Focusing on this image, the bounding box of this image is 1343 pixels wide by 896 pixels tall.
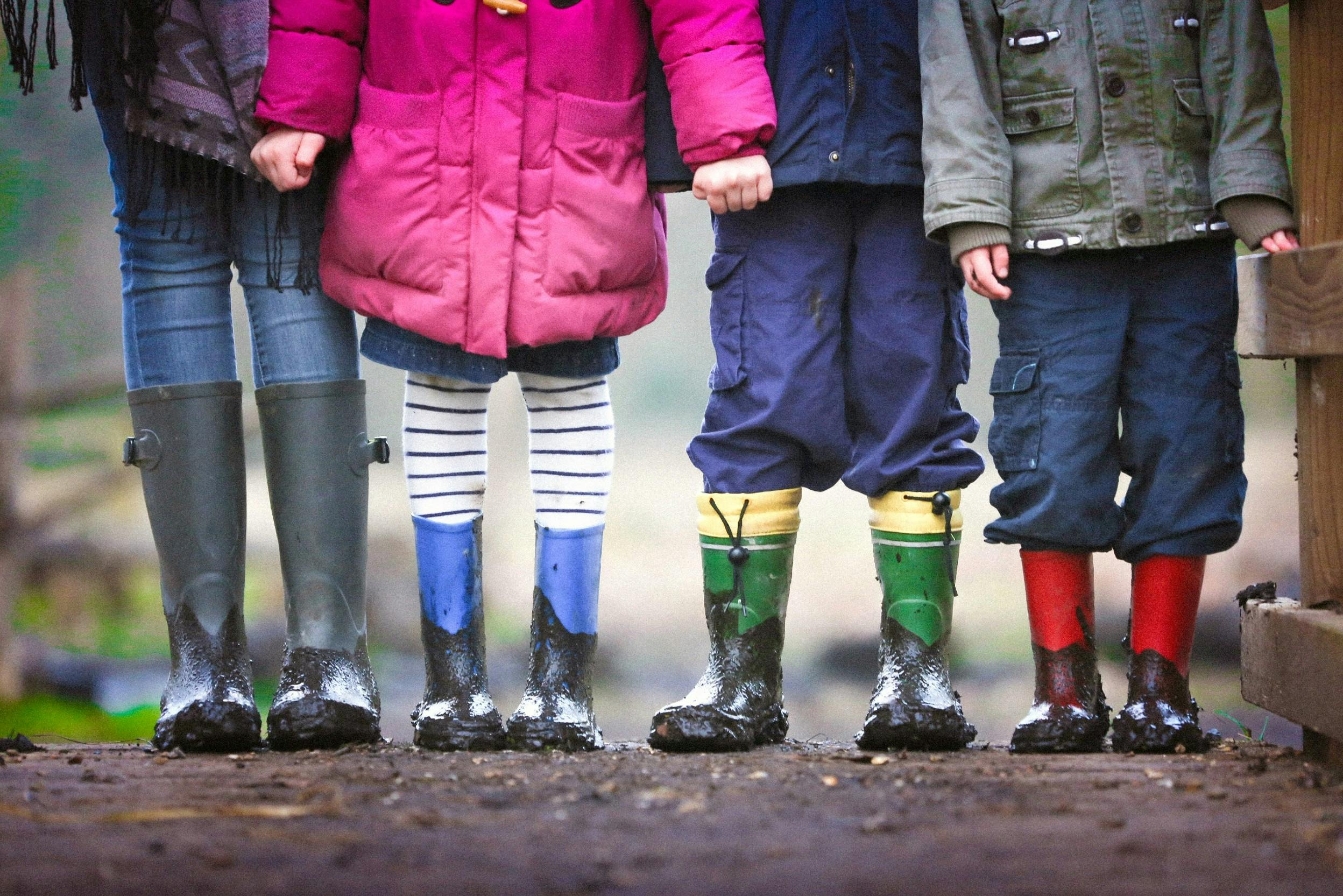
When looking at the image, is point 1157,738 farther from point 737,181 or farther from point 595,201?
point 595,201

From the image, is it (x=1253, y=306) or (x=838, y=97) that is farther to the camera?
(x=838, y=97)

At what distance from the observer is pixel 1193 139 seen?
1.62 meters

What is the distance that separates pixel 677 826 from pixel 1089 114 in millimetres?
1024

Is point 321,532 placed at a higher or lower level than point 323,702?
higher

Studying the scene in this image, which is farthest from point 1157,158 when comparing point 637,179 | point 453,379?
point 453,379

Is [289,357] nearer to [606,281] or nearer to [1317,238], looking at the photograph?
[606,281]

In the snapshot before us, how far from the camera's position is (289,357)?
67.2 inches

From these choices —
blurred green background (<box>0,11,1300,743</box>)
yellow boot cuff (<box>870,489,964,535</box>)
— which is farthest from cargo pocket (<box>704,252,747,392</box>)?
blurred green background (<box>0,11,1300,743</box>)

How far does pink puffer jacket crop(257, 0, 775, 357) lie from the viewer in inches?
63.6

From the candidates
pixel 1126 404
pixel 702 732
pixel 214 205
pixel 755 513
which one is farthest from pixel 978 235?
pixel 214 205

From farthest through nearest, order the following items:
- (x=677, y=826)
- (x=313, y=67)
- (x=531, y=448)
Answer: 1. (x=531, y=448)
2. (x=313, y=67)
3. (x=677, y=826)

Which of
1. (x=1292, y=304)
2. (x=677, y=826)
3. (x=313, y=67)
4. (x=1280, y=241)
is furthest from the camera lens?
(x=313, y=67)

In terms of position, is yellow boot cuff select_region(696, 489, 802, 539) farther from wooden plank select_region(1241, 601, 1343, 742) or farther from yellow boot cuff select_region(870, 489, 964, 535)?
wooden plank select_region(1241, 601, 1343, 742)

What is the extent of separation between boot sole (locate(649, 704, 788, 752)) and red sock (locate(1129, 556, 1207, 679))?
0.51 metres
